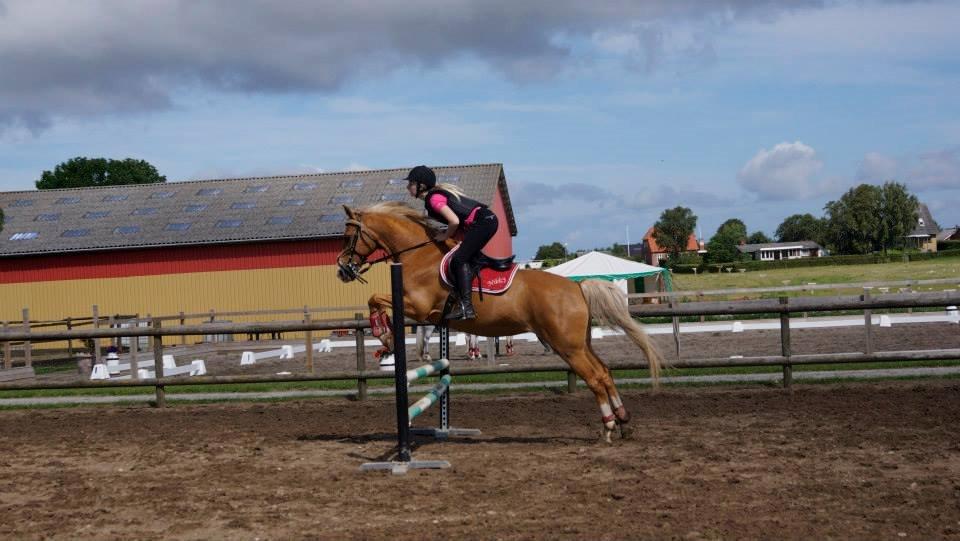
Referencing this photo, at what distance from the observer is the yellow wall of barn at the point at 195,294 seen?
33656 millimetres

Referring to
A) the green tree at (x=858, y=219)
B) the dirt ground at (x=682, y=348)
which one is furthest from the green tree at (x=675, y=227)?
the dirt ground at (x=682, y=348)

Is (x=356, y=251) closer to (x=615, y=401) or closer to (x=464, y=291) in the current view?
(x=464, y=291)

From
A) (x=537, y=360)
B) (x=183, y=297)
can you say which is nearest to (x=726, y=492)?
(x=537, y=360)

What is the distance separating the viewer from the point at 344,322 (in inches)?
487

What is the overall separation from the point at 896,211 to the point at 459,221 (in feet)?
276

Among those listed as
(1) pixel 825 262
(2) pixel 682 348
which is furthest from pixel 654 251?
(2) pixel 682 348

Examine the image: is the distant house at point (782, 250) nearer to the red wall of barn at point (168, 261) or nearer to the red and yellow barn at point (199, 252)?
the red and yellow barn at point (199, 252)

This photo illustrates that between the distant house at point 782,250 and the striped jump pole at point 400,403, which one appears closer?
the striped jump pole at point 400,403

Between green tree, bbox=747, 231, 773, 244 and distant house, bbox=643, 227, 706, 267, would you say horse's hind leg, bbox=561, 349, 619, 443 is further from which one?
green tree, bbox=747, 231, 773, 244

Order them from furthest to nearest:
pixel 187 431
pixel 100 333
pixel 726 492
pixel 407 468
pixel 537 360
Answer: pixel 537 360
pixel 100 333
pixel 187 431
pixel 407 468
pixel 726 492

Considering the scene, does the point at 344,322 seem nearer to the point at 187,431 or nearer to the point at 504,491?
the point at 187,431

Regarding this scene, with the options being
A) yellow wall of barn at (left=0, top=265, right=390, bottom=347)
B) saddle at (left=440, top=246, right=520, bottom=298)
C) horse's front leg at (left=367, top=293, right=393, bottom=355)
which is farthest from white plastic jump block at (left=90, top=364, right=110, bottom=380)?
yellow wall of barn at (left=0, top=265, right=390, bottom=347)

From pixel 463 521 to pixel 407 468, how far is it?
5.96 ft

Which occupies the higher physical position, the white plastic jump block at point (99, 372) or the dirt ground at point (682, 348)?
the white plastic jump block at point (99, 372)
